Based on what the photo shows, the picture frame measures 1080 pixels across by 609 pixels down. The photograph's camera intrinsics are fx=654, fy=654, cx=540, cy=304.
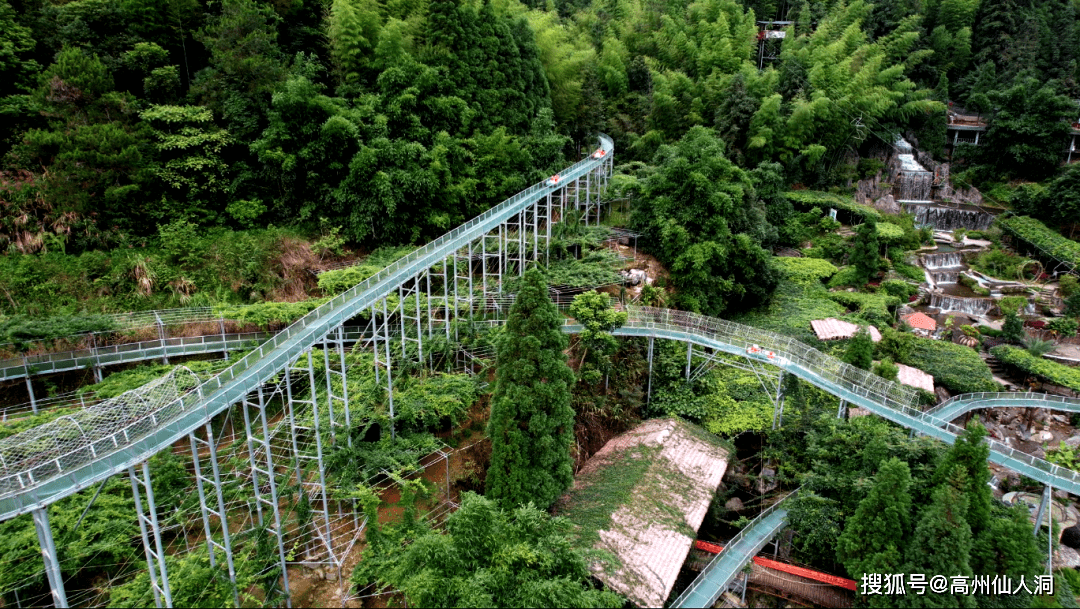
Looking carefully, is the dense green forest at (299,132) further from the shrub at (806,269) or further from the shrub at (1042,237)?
the shrub at (806,269)

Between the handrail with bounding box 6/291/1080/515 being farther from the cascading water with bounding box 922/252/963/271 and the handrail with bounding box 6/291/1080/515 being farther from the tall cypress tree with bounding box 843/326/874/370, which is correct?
the cascading water with bounding box 922/252/963/271

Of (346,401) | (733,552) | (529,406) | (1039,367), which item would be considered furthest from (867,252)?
(346,401)

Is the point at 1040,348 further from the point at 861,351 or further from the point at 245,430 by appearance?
the point at 245,430

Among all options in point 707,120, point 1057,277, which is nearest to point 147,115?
point 707,120

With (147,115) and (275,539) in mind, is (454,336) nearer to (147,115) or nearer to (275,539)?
(275,539)

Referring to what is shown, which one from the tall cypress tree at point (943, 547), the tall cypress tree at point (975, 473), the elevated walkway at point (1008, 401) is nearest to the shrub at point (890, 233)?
the elevated walkway at point (1008, 401)

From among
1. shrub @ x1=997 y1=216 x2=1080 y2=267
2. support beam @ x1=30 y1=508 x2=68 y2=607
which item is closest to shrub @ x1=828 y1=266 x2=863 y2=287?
shrub @ x1=997 y1=216 x2=1080 y2=267
